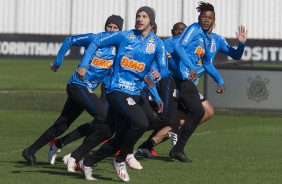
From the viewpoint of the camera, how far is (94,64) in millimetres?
13516

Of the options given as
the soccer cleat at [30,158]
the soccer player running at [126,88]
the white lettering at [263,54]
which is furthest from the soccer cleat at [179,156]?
the white lettering at [263,54]

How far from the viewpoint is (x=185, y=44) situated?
14.2 metres

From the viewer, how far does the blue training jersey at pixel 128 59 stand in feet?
39.1

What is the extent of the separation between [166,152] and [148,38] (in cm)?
429

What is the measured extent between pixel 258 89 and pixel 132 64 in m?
13.0

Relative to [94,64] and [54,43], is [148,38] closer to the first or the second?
[94,64]

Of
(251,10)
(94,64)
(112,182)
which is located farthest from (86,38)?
(251,10)

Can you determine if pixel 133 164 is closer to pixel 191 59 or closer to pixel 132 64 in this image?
pixel 132 64

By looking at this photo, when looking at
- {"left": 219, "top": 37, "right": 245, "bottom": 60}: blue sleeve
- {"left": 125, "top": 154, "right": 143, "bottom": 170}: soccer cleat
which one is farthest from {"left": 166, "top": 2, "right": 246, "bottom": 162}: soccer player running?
{"left": 125, "top": 154, "right": 143, "bottom": 170}: soccer cleat

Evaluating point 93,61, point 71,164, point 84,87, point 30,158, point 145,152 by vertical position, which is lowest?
point 145,152

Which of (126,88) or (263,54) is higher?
(126,88)

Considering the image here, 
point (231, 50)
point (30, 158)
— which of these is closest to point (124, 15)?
point (231, 50)

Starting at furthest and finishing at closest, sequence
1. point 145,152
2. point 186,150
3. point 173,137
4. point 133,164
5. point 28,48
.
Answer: point 28,48, point 186,150, point 173,137, point 145,152, point 133,164

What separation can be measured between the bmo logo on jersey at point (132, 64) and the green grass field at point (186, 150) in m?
1.31
